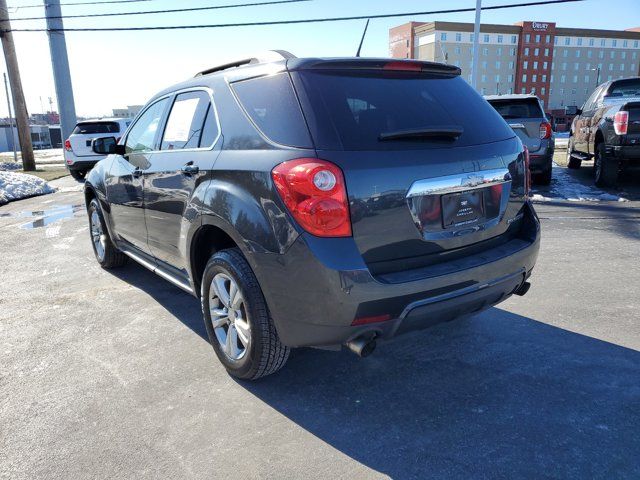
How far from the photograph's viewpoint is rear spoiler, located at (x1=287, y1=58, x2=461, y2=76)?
262cm

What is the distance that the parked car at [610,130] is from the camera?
8.38m

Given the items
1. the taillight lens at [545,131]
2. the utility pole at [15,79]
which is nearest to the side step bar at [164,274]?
the taillight lens at [545,131]

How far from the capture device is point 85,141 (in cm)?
1466

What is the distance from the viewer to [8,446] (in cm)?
245

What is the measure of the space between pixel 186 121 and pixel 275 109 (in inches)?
42.4

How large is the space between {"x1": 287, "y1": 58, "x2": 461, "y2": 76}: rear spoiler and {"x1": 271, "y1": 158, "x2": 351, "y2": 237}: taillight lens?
2.07ft

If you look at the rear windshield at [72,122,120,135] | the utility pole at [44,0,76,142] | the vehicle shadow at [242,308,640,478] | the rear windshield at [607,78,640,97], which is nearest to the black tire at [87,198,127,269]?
the vehicle shadow at [242,308,640,478]

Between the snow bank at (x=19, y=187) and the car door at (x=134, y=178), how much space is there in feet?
26.2

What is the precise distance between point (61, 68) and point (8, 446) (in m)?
22.0

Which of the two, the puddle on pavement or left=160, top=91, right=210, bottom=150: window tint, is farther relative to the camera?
the puddle on pavement

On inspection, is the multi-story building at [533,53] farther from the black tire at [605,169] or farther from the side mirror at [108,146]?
the side mirror at [108,146]

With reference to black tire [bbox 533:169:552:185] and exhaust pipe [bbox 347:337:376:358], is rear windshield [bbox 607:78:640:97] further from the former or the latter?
exhaust pipe [bbox 347:337:376:358]

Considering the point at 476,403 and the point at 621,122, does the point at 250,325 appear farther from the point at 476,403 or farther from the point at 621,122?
the point at 621,122

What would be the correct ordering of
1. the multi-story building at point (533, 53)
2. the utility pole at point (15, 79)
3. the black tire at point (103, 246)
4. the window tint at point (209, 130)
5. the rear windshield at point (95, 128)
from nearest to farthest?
the window tint at point (209, 130) → the black tire at point (103, 246) → the rear windshield at point (95, 128) → the utility pole at point (15, 79) → the multi-story building at point (533, 53)
